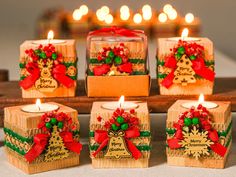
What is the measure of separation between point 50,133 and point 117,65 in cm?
40

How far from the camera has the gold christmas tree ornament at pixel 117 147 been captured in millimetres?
2502

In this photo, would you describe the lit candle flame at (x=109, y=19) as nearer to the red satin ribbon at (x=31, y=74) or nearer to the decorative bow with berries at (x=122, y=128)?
the red satin ribbon at (x=31, y=74)

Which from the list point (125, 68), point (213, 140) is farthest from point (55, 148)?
point (213, 140)

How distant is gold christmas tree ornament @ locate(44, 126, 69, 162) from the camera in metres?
2.50

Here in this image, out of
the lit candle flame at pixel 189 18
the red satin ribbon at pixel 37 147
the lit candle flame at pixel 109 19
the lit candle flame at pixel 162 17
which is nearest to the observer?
the red satin ribbon at pixel 37 147

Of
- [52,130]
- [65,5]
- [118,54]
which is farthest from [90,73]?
[65,5]

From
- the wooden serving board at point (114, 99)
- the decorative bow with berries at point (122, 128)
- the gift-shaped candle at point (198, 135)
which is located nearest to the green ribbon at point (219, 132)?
the gift-shaped candle at point (198, 135)

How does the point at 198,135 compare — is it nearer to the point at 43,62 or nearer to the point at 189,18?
the point at 43,62

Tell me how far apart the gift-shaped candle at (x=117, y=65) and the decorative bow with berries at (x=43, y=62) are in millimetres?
109

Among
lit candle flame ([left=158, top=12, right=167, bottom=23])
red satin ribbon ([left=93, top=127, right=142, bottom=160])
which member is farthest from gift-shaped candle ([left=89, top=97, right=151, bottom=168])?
lit candle flame ([left=158, top=12, right=167, bottom=23])

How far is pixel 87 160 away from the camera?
8.80 ft

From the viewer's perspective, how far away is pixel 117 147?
8.25ft

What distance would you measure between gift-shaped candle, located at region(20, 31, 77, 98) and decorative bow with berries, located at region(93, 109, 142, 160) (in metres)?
0.32

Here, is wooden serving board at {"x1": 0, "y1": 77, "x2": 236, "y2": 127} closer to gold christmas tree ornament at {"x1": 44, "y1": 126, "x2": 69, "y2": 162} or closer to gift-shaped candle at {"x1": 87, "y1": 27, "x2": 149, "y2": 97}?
gift-shaped candle at {"x1": 87, "y1": 27, "x2": 149, "y2": 97}
